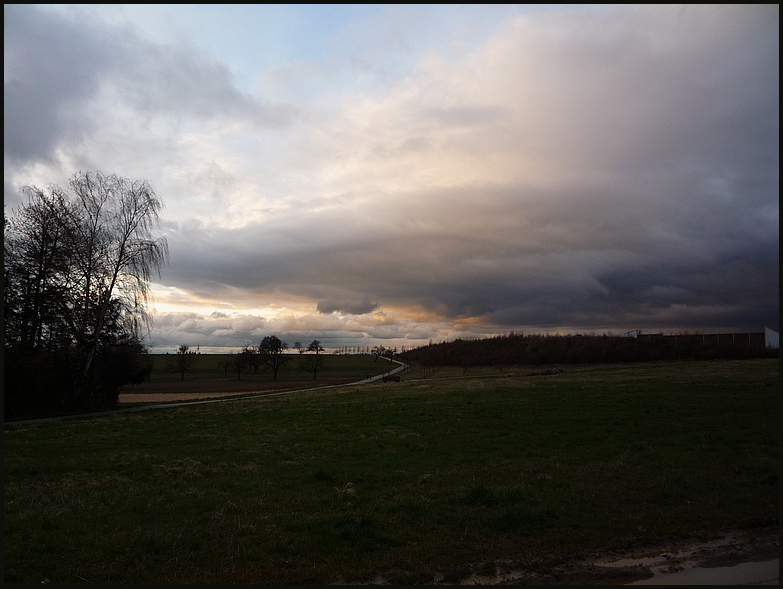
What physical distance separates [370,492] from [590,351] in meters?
94.9

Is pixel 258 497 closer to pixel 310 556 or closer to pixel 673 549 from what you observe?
pixel 310 556

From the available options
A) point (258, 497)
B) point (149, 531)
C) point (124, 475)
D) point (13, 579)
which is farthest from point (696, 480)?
point (124, 475)

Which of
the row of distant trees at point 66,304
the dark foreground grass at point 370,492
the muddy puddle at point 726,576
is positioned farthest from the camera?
the row of distant trees at point 66,304

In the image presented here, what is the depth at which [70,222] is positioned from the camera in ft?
116

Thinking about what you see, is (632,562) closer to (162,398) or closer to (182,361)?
(162,398)

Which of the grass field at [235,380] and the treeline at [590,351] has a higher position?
the treeline at [590,351]

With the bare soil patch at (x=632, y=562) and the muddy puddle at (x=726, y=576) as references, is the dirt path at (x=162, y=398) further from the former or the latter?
the muddy puddle at (x=726, y=576)

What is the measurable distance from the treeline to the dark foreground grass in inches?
2657

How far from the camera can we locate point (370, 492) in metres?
12.0

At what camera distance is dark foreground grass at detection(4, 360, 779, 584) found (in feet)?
25.8

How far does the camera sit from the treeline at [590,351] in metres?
80.6

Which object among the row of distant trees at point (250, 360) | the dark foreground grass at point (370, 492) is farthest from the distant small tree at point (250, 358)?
the dark foreground grass at point (370, 492)

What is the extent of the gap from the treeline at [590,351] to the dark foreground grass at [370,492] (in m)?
67.5

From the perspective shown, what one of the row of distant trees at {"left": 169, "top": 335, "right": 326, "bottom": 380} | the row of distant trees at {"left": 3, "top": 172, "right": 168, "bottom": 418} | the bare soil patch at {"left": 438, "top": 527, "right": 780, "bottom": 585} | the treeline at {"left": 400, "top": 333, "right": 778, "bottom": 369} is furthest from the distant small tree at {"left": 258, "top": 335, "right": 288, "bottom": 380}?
the bare soil patch at {"left": 438, "top": 527, "right": 780, "bottom": 585}
